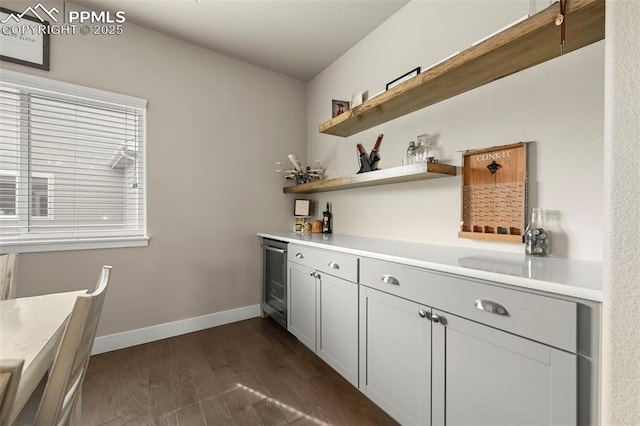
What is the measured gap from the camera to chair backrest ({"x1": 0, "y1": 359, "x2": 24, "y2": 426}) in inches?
18.1

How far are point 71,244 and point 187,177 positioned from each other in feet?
3.33

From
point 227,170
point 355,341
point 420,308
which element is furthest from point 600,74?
point 227,170

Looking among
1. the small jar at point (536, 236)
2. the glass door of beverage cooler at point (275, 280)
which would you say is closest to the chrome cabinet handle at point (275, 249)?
the glass door of beverage cooler at point (275, 280)

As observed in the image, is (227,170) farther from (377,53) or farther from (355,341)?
(355,341)

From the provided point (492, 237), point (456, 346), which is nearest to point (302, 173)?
point (492, 237)

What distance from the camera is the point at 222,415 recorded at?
5.26 ft

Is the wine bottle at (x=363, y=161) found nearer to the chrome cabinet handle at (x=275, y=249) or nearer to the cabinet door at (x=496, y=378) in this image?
the chrome cabinet handle at (x=275, y=249)

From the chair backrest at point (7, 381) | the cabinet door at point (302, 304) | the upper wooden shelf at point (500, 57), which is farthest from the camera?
the cabinet door at point (302, 304)

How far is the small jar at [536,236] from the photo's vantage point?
1.39 metres

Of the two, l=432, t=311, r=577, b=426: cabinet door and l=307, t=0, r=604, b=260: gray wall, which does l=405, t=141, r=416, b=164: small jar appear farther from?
l=432, t=311, r=577, b=426: cabinet door

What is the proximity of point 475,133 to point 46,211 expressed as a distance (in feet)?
10.2

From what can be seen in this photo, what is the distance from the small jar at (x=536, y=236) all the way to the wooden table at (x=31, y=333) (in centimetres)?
193

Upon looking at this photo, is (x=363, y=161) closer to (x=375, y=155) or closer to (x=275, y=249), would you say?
(x=375, y=155)

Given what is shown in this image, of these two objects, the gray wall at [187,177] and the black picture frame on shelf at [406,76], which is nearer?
the black picture frame on shelf at [406,76]
